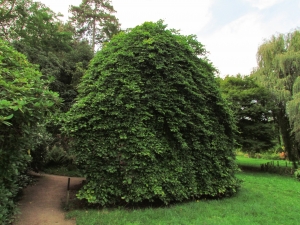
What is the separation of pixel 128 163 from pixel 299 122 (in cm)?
1166

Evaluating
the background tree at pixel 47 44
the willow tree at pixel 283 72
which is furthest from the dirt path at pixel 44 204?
the willow tree at pixel 283 72

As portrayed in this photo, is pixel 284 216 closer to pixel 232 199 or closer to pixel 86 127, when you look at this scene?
pixel 232 199

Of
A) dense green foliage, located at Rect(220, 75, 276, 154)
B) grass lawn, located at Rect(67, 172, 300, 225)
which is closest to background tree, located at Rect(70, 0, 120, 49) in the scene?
dense green foliage, located at Rect(220, 75, 276, 154)

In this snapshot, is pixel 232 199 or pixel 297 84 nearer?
pixel 232 199

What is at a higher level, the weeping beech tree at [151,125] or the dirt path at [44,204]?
the weeping beech tree at [151,125]

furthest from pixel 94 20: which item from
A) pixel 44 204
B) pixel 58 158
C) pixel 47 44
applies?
pixel 44 204

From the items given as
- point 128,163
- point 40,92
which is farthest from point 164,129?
point 40,92

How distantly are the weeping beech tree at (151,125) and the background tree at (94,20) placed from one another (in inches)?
649

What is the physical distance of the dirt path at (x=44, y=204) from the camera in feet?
15.1

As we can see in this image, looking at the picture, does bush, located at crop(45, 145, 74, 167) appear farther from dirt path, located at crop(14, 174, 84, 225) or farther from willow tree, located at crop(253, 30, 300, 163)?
willow tree, located at crop(253, 30, 300, 163)

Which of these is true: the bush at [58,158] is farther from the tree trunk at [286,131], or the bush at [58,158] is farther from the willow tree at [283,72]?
the tree trunk at [286,131]

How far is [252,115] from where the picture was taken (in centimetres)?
1383

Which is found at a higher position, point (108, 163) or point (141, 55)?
point (141, 55)

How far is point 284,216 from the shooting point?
5.30 metres
